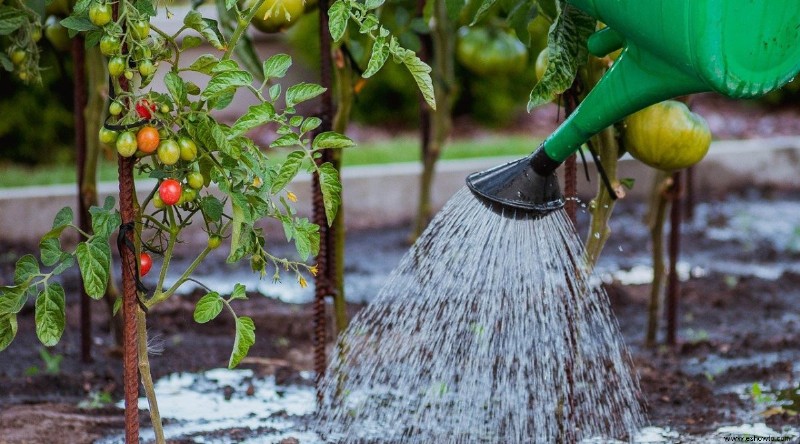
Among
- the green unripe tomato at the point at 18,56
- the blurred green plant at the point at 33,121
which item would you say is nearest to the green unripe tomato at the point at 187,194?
the green unripe tomato at the point at 18,56

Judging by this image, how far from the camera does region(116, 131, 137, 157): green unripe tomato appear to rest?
60.8 inches

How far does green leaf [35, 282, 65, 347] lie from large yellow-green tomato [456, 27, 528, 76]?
2288 millimetres

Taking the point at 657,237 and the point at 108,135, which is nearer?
the point at 108,135

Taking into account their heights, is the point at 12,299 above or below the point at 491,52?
below

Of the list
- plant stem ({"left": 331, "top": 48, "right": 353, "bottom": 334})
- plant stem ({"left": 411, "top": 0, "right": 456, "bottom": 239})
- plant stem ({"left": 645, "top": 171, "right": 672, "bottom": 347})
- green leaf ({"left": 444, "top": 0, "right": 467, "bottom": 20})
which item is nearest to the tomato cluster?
green leaf ({"left": 444, "top": 0, "right": 467, "bottom": 20})

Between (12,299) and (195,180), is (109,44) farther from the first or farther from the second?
(12,299)

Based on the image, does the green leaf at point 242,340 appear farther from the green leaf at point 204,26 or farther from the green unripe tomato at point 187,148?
the green leaf at point 204,26

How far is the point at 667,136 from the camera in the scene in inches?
80.2

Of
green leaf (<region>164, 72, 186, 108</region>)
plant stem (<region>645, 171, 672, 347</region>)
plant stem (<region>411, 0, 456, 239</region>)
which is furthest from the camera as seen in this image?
plant stem (<region>411, 0, 456, 239</region>)

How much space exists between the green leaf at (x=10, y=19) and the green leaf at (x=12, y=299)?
1.77 feet

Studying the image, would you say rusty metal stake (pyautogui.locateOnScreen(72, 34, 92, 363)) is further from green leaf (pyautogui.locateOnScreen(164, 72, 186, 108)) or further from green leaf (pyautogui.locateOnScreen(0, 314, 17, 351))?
green leaf (pyautogui.locateOnScreen(164, 72, 186, 108))

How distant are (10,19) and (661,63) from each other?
47.5 inches

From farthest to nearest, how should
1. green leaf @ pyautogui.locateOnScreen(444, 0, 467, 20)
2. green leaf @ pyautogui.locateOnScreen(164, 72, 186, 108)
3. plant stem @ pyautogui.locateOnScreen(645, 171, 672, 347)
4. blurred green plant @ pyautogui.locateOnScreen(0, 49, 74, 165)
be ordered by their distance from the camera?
blurred green plant @ pyautogui.locateOnScreen(0, 49, 74, 165) < plant stem @ pyautogui.locateOnScreen(645, 171, 672, 347) < green leaf @ pyautogui.locateOnScreen(444, 0, 467, 20) < green leaf @ pyautogui.locateOnScreen(164, 72, 186, 108)

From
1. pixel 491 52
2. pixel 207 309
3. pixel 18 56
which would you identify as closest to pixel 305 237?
pixel 207 309
